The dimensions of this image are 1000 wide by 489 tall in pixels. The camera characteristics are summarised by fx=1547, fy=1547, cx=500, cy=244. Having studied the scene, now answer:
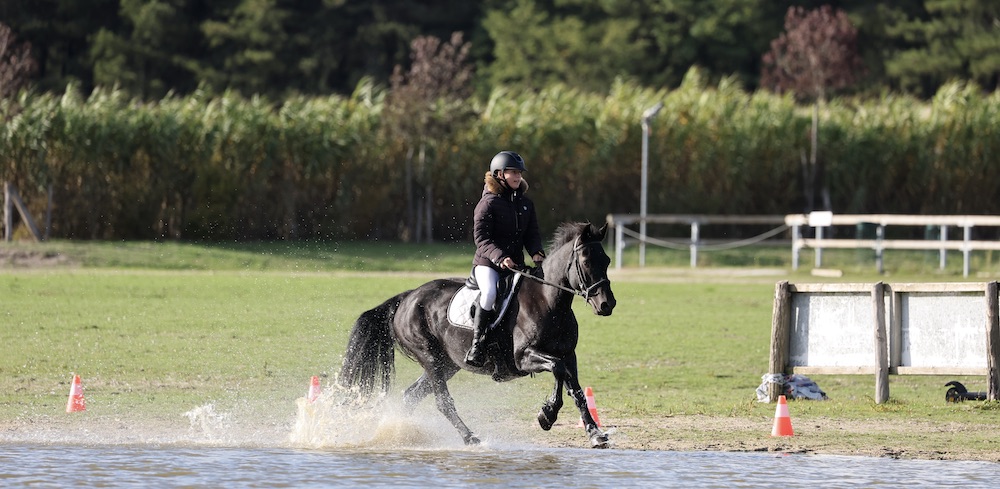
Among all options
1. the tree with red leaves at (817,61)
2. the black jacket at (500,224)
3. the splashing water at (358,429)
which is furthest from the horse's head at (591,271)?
the tree with red leaves at (817,61)

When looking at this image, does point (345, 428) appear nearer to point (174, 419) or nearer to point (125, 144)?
point (174, 419)

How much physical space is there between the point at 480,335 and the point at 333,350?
695cm

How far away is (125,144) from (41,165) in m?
2.07

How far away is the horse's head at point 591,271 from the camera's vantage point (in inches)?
453

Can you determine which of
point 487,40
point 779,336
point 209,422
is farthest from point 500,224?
point 487,40

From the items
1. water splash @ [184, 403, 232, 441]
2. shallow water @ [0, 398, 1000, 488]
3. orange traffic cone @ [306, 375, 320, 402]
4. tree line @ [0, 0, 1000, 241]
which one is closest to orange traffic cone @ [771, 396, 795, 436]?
shallow water @ [0, 398, 1000, 488]

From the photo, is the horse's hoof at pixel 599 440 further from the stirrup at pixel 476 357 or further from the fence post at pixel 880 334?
the fence post at pixel 880 334

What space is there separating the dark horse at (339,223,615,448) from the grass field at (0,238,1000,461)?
788mm

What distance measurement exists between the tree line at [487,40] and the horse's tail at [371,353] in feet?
139

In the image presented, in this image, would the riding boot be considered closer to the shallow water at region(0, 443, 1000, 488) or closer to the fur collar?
the shallow water at region(0, 443, 1000, 488)

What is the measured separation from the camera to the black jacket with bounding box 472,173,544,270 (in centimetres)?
1197

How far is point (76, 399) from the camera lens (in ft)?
44.7

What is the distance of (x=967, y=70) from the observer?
193 ft

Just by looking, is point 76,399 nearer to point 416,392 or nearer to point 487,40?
point 416,392
